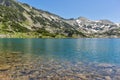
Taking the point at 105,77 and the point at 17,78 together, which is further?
the point at 105,77

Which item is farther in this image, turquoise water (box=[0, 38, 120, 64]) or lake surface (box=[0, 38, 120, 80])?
turquoise water (box=[0, 38, 120, 64])

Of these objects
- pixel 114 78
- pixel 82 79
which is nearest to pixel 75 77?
pixel 82 79

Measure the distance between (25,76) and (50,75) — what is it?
391 cm

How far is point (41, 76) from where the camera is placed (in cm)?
3008

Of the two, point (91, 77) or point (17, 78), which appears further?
point (91, 77)

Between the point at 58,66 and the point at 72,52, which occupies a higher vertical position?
the point at 58,66

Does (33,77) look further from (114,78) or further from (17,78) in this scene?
(114,78)

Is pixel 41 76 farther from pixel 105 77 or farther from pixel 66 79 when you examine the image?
pixel 105 77

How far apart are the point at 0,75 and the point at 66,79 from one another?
9542mm

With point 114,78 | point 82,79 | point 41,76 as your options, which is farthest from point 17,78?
point 114,78

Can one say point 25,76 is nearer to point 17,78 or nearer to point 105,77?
point 17,78

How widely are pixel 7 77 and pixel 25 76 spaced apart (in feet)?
8.35

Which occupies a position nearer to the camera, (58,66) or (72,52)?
(58,66)

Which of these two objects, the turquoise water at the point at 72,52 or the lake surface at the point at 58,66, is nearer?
the lake surface at the point at 58,66
